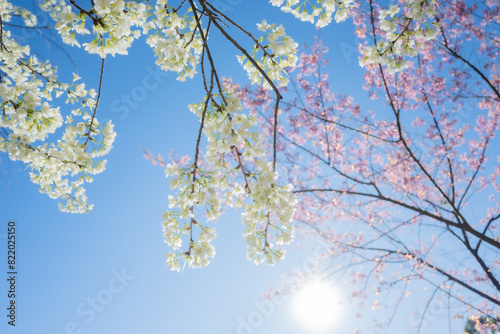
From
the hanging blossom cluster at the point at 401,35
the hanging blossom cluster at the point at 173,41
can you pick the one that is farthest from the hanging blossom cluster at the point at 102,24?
the hanging blossom cluster at the point at 401,35

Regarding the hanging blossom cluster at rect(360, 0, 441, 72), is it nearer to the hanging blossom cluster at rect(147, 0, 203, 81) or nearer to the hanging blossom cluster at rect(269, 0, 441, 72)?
the hanging blossom cluster at rect(269, 0, 441, 72)

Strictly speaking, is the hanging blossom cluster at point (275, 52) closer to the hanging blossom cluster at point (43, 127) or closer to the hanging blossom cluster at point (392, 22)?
the hanging blossom cluster at point (392, 22)

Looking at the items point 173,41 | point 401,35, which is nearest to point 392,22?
point 401,35

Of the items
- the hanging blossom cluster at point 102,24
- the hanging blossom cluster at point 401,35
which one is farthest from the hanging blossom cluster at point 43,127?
the hanging blossom cluster at point 401,35

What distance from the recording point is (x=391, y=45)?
207 centimetres

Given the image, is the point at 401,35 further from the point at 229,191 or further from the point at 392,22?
the point at 229,191

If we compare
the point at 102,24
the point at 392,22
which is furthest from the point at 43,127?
the point at 392,22

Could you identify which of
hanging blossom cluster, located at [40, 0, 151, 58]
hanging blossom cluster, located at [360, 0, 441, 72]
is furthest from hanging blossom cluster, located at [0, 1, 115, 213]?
hanging blossom cluster, located at [360, 0, 441, 72]

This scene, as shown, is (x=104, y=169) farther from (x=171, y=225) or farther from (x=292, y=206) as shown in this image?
(x=292, y=206)

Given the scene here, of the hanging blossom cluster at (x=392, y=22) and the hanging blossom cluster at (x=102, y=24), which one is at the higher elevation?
the hanging blossom cluster at (x=392, y=22)

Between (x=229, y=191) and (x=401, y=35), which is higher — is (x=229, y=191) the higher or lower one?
the lower one

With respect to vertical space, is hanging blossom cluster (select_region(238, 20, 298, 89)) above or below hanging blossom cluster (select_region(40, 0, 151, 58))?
above

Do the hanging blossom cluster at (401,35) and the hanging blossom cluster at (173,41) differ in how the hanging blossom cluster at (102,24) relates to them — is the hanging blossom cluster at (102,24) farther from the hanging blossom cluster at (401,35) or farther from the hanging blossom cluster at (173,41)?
the hanging blossom cluster at (401,35)

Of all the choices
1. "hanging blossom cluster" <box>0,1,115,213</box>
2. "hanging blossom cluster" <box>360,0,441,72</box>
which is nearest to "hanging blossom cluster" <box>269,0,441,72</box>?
"hanging blossom cluster" <box>360,0,441,72</box>
